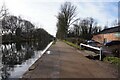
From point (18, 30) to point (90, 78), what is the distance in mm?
84953

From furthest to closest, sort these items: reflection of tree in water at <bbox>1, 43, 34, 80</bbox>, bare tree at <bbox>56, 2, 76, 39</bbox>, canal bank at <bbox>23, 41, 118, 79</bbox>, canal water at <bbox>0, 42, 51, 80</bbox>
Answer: bare tree at <bbox>56, 2, 76, 39</bbox> < reflection of tree in water at <bbox>1, 43, 34, 80</bbox> < canal water at <bbox>0, 42, 51, 80</bbox> < canal bank at <bbox>23, 41, 118, 79</bbox>

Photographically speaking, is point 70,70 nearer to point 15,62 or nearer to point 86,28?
point 15,62

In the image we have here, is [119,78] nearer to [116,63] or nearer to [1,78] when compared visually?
[116,63]

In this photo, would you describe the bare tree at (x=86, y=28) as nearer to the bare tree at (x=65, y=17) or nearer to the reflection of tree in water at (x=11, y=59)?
the bare tree at (x=65, y=17)

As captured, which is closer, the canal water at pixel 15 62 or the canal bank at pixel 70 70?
the canal bank at pixel 70 70

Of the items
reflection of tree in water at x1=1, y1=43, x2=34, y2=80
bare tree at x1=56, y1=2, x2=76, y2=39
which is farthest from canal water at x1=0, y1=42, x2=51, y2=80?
bare tree at x1=56, y1=2, x2=76, y2=39

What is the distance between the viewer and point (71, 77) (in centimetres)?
957

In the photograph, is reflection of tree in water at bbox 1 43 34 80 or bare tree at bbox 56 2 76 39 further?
bare tree at bbox 56 2 76 39

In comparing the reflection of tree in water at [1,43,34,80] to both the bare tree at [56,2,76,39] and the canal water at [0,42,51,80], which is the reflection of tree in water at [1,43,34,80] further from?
the bare tree at [56,2,76,39]

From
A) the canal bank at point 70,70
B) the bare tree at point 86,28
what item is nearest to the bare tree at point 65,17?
the bare tree at point 86,28

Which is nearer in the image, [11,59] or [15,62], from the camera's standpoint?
[15,62]

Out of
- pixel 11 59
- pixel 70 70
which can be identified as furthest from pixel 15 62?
pixel 70 70

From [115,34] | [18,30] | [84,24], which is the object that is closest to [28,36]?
[18,30]

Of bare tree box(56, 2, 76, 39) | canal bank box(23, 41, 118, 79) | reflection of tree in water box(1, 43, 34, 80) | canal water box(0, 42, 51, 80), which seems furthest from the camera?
bare tree box(56, 2, 76, 39)
